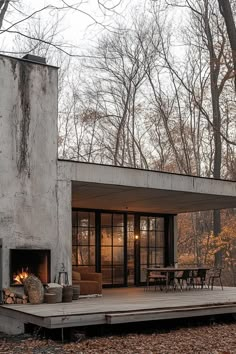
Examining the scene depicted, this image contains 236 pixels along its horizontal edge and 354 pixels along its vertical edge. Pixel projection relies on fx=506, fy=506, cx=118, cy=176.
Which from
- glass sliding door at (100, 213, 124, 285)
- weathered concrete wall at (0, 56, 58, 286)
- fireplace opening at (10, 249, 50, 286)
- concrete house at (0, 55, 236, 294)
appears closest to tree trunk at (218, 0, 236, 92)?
glass sliding door at (100, 213, 124, 285)

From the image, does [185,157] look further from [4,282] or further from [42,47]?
[4,282]

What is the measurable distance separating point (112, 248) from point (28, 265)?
454 centimetres

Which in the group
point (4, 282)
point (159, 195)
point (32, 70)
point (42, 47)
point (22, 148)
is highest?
point (42, 47)

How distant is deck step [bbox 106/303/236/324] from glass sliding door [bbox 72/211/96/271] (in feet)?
15.1

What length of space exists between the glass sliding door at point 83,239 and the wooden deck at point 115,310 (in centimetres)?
309

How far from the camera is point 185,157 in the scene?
2328cm

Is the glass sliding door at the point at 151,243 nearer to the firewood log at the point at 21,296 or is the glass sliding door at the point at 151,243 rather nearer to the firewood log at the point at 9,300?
the firewood log at the point at 21,296

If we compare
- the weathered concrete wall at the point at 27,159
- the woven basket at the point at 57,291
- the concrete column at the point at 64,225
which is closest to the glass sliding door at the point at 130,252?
the concrete column at the point at 64,225

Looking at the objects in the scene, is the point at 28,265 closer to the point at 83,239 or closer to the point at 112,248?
the point at 83,239

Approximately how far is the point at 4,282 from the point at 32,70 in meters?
A: 4.00

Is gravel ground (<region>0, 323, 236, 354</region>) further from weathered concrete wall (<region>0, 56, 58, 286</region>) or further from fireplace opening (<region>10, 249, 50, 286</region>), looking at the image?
weathered concrete wall (<region>0, 56, 58, 286</region>)

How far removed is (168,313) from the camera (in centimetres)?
816

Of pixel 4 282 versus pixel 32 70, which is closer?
pixel 4 282

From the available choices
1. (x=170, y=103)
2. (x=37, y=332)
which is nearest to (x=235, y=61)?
(x=170, y=103)
